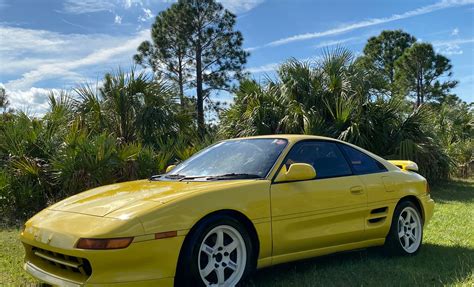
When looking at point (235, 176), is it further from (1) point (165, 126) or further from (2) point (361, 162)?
(1) point (165, 126)

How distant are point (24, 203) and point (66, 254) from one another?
19.3 feet

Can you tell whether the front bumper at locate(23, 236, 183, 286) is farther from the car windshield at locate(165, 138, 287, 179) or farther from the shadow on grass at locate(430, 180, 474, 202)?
the shadow on grass at locate(430, 180, 474, 202)

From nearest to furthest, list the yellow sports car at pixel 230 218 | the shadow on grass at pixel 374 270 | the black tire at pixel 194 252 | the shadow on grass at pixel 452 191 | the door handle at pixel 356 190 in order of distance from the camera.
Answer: the yellow sports car at pixel 230 218 < the black tire at pixel 194 252 < the shadow on grass at pixel 374 270 < the door handle at pixel 356 190 < the shadow on grass at pixel 452 191

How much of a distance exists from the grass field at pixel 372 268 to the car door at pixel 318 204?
0.31 m

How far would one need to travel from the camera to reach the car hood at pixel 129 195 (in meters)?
3.88

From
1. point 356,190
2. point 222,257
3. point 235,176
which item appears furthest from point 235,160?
point 356,190

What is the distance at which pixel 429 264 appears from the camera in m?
5.25

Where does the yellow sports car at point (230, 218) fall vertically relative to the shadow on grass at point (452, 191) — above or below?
above

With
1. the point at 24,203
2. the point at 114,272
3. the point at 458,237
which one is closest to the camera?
the point at 114,272

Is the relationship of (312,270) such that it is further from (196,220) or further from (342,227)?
(196,220)

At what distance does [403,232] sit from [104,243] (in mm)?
3581

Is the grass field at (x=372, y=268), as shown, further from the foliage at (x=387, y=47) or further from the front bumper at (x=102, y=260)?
the foliage at (x=387, y=47)

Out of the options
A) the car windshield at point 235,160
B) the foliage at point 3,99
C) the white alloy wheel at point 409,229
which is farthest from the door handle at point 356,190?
the foliage at point 3,99

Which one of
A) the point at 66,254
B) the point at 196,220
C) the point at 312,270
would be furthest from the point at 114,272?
the point at 312,270
